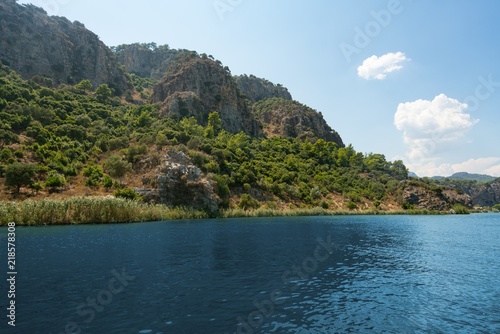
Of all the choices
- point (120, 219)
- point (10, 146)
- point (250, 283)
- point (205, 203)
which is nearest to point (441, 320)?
point (250, 283)

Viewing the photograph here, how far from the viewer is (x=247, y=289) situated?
942 inches

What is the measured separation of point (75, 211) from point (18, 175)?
26.1 meters

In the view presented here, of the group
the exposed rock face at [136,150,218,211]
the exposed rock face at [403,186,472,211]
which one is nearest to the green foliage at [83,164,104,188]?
the exposed rock face at [136,150,218,211]

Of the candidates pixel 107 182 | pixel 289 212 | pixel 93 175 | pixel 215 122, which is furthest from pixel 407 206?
pixel 93 175

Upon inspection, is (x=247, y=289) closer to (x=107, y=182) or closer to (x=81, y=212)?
(x=81, y=212)

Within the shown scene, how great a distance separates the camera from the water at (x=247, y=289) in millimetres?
17750

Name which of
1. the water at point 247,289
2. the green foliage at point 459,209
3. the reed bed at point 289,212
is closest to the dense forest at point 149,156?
the green foliage at point 459,209

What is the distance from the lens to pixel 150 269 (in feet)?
98.0

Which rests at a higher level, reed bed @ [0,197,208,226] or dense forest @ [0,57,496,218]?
dense forest @ [0,57,496,218]

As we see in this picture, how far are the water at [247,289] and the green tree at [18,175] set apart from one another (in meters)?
44.3

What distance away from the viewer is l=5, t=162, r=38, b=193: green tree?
7881cm

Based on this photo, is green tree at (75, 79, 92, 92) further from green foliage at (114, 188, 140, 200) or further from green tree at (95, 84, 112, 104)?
green foliage at (114, 188, 140, 200)

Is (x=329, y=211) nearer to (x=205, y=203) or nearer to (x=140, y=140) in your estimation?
(x=205, y=203)

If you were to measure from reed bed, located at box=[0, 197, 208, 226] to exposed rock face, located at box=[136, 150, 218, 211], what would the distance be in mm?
14824
